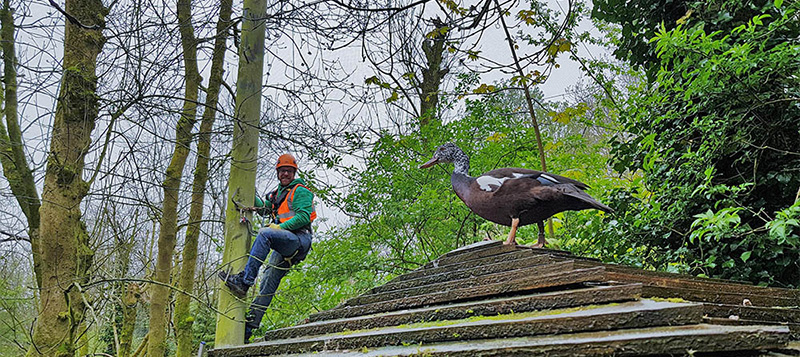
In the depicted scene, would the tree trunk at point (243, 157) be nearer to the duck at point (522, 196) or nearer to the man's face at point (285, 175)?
the man's face at point (285, 175)

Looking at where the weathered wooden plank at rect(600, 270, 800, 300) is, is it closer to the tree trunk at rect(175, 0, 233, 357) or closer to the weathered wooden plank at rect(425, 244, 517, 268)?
Result: the weathered wooden plank at rect(425, 244, 517, 268)

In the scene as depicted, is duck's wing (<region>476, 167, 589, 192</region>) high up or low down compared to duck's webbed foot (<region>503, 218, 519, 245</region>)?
up

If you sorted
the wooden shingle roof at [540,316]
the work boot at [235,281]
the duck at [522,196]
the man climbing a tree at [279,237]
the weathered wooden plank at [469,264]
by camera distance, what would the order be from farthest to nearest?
1. the man climbing a tree at [279,237]
2. the work boot at [235,281]
3. the duck at [522,196]
4. the weathered wooden plank at [469,264]
5. the wooden shingle roof at [540,316]

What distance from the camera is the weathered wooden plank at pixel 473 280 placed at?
2.73 metres

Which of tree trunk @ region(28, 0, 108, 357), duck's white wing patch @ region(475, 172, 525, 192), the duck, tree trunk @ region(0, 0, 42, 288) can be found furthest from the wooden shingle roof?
tree trunk @ region(0, 0, 42, 288)

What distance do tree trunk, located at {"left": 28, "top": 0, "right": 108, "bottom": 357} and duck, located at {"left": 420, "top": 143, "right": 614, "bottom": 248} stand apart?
9.71 feet

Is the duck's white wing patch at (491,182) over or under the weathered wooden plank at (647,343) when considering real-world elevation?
over

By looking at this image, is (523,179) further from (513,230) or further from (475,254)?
(475,254)

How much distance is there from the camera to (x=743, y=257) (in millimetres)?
4262

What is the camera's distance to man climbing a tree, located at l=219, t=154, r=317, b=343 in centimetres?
409

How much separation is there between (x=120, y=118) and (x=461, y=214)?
5505mm

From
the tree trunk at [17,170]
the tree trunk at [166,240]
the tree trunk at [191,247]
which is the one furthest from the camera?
the tree trunk at [191,247]

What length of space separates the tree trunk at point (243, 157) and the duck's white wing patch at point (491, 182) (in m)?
1.78

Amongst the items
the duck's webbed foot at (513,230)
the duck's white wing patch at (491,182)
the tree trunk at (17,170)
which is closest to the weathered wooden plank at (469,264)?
the duck's webbed foot at (513,230)
